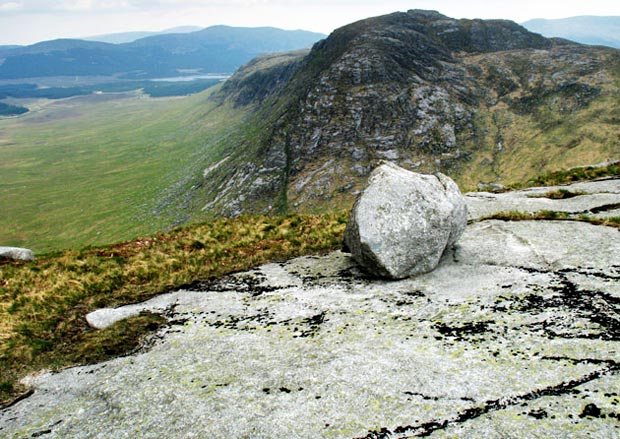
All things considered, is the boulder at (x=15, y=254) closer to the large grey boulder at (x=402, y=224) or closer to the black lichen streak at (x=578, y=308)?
the large grey boulder at (x=402, y=224)

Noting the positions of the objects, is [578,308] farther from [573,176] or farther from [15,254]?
[15,254]

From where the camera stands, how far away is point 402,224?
1628cm

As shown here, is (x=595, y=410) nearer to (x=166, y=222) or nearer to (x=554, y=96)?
(x=166, y=222)

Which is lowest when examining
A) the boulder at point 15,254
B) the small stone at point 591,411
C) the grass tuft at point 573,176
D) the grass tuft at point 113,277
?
the boulder at point 15,254

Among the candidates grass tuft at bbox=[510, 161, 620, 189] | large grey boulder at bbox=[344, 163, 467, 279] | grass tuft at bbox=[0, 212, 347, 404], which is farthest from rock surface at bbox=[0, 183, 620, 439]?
grass tuft at bbox=[510, 161, 620, 189]

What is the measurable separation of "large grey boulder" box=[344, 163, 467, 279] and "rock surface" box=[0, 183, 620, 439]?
88 cm

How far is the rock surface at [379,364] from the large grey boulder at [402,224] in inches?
34.6

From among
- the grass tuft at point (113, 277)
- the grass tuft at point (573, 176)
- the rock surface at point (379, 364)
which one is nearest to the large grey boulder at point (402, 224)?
the rock surface at point (379, 364)

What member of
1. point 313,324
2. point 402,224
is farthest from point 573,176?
point 313,324

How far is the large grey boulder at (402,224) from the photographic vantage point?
16.1m

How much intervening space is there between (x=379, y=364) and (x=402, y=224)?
6.78 m

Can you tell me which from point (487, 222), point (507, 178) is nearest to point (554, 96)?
point (507, 178)

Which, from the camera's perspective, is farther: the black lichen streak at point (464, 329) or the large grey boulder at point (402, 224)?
the large grey boulder at point (402, 224)

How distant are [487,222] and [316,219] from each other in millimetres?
10774
